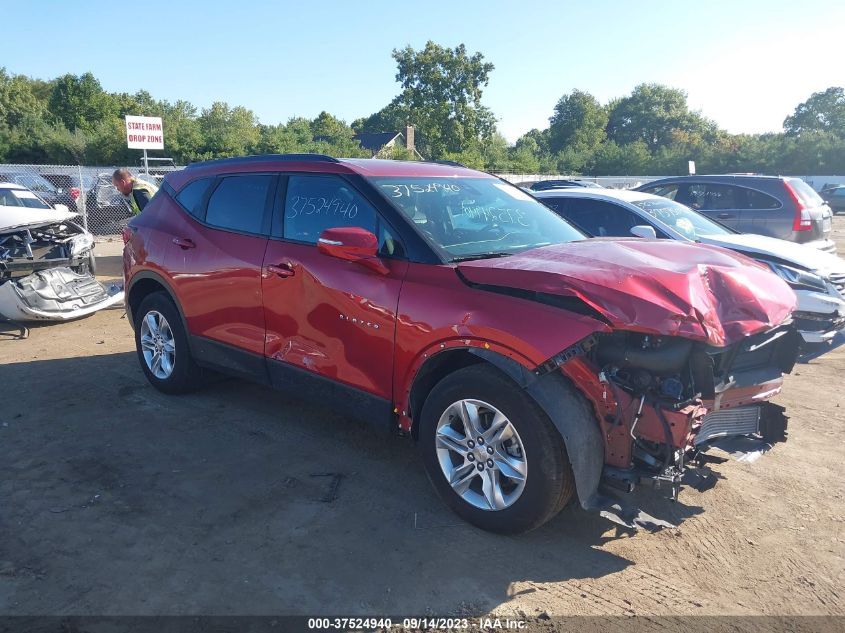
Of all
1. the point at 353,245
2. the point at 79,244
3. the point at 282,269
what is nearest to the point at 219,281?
the point at 282,269

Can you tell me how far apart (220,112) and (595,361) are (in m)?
54.2

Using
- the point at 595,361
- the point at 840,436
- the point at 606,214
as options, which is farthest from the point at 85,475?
the point at 606,214

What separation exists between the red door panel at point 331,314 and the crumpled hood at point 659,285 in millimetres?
573

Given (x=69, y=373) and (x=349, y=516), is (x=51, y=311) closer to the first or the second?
(x=69, y=373)

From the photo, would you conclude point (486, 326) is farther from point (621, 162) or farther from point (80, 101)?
point (80, 101)

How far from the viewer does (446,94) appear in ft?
157

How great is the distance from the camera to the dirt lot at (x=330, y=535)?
9.40 feet

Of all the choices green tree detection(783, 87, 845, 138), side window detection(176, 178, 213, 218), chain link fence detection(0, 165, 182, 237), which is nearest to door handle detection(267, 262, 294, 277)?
side window detection(176, 178, 213, 218)

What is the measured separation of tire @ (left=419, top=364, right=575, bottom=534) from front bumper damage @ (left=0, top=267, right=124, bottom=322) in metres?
6.05

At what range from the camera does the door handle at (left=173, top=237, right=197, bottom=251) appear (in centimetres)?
497

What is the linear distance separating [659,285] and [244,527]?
2.43 metres

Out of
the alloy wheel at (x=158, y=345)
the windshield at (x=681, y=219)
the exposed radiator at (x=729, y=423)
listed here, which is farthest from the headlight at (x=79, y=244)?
the exposed radiator at (x=729, y=423)

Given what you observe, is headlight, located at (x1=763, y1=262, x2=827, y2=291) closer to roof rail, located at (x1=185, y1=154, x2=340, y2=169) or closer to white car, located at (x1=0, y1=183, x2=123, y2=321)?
roof rail, located at (x1=185, y1=154, x2=340, y2=169)

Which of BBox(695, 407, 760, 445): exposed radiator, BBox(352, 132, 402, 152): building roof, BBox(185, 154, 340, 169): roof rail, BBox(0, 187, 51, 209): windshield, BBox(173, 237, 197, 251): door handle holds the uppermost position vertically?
BBox(352, 132, 402, 152): building roof
